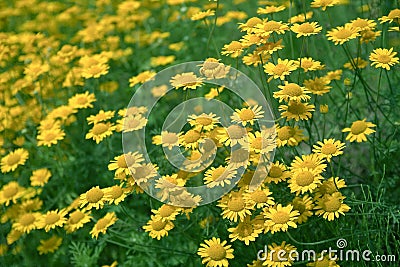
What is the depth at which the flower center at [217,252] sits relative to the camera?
2324mm

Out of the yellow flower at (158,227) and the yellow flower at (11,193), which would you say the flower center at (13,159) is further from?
the yellow flower at (158,227)

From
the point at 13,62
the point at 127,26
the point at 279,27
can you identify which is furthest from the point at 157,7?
the point at 279,27

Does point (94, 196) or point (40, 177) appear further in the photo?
point (40, 177)

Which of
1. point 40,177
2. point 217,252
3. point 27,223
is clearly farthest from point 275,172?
point 40,177

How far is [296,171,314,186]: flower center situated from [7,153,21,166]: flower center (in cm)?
170

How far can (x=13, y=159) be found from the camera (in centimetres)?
329

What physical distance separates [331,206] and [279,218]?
213 mm

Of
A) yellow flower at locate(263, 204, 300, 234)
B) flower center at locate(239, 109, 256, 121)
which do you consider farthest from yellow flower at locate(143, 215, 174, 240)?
flower center at locate(239, 109, 256, 121)

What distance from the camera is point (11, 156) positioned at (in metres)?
3.31

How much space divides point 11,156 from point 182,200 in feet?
A: 4.23

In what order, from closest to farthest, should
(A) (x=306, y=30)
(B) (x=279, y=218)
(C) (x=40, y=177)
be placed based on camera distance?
(B) (x=279, y=218) < (A) (x=306, y=30) < (C) (x=40, y=177)

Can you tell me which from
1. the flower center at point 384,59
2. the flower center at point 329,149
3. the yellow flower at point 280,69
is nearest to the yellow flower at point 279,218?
the flower center at point 329,149

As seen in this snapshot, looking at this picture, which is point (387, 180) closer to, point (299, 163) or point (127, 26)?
point (299, 163)

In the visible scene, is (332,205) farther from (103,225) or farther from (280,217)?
(103,225)
